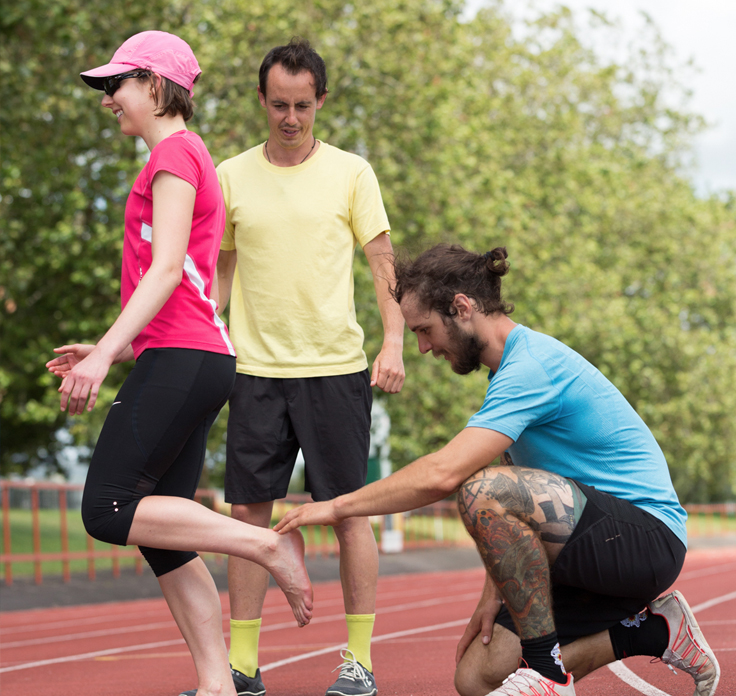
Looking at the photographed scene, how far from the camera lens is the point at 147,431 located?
3.31 metres

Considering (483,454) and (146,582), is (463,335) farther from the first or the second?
(146,582)

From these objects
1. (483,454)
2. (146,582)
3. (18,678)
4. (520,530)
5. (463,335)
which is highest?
(463,335)

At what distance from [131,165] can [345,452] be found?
1278 centimetres

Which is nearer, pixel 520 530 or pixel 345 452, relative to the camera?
pixel 520 530

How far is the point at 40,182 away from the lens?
55.4 feet

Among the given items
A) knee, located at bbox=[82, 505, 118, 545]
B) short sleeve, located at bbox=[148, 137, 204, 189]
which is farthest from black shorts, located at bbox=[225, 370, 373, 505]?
short sleeve, located at bbox=[148, 137, 204, 189]

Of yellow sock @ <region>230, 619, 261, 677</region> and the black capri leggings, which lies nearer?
the black capri leggings

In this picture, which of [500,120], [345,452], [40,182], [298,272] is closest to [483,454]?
Result: [345,452]

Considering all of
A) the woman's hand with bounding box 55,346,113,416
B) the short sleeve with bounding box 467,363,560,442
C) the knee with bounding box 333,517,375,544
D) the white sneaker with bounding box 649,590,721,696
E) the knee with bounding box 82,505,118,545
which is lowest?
the white sneaker with bounding box 649,590,721,696

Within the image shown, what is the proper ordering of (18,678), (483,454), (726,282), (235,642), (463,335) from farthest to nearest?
(726,282) < (18,678) < (235,642) < (463,335) < (483,454)

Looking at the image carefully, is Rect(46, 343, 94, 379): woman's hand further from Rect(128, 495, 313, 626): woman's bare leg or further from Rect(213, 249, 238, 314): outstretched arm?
Rect(213, 249, 238, 314): outstretched arm

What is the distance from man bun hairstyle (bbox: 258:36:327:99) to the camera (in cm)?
429

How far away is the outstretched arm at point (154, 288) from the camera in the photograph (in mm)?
3188

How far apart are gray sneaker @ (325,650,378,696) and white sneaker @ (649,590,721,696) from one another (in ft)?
3.68
